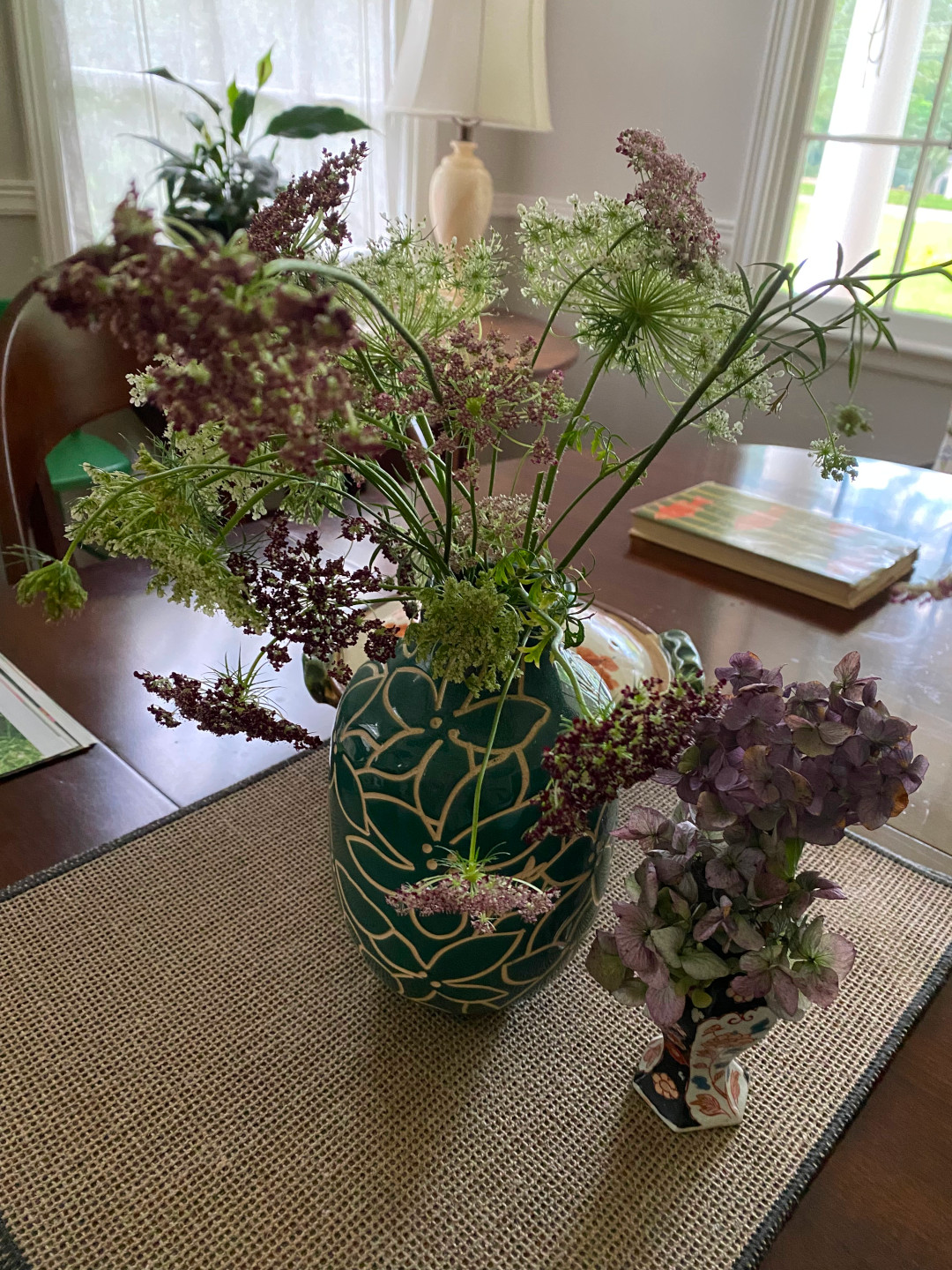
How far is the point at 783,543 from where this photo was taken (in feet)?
4.05

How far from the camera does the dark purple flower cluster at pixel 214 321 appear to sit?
261 mm

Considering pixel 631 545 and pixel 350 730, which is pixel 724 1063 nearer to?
pixel 350 730

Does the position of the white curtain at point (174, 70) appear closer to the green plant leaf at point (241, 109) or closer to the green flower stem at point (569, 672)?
the green plant leaf at point (241, 109)

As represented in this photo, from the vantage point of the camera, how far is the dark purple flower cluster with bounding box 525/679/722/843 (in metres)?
0.41

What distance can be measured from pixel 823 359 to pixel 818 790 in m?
0.21

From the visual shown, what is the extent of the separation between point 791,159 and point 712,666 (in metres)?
2.26

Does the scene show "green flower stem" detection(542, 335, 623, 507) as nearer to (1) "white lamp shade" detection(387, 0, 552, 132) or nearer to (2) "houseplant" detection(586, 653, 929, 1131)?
(2) "houseplant" detection(586, 653, 929, 1131)

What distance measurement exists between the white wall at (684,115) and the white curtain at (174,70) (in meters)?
0.66

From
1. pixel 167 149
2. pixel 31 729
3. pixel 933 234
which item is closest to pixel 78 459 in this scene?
pixel 167 149

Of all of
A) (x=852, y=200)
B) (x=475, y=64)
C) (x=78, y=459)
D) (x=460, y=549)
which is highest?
(x=475, y=64)

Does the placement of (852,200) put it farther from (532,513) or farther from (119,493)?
(119,493)

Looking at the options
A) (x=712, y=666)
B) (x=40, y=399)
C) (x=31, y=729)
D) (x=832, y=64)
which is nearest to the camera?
(x=31, y=729)

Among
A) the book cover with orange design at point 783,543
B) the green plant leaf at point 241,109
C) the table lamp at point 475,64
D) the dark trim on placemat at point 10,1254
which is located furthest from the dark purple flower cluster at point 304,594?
the green plant leaf at point 241,109

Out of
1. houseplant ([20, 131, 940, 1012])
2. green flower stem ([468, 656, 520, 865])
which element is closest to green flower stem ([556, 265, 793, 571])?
→ houseplant ([20, 131, 940, 1012])
